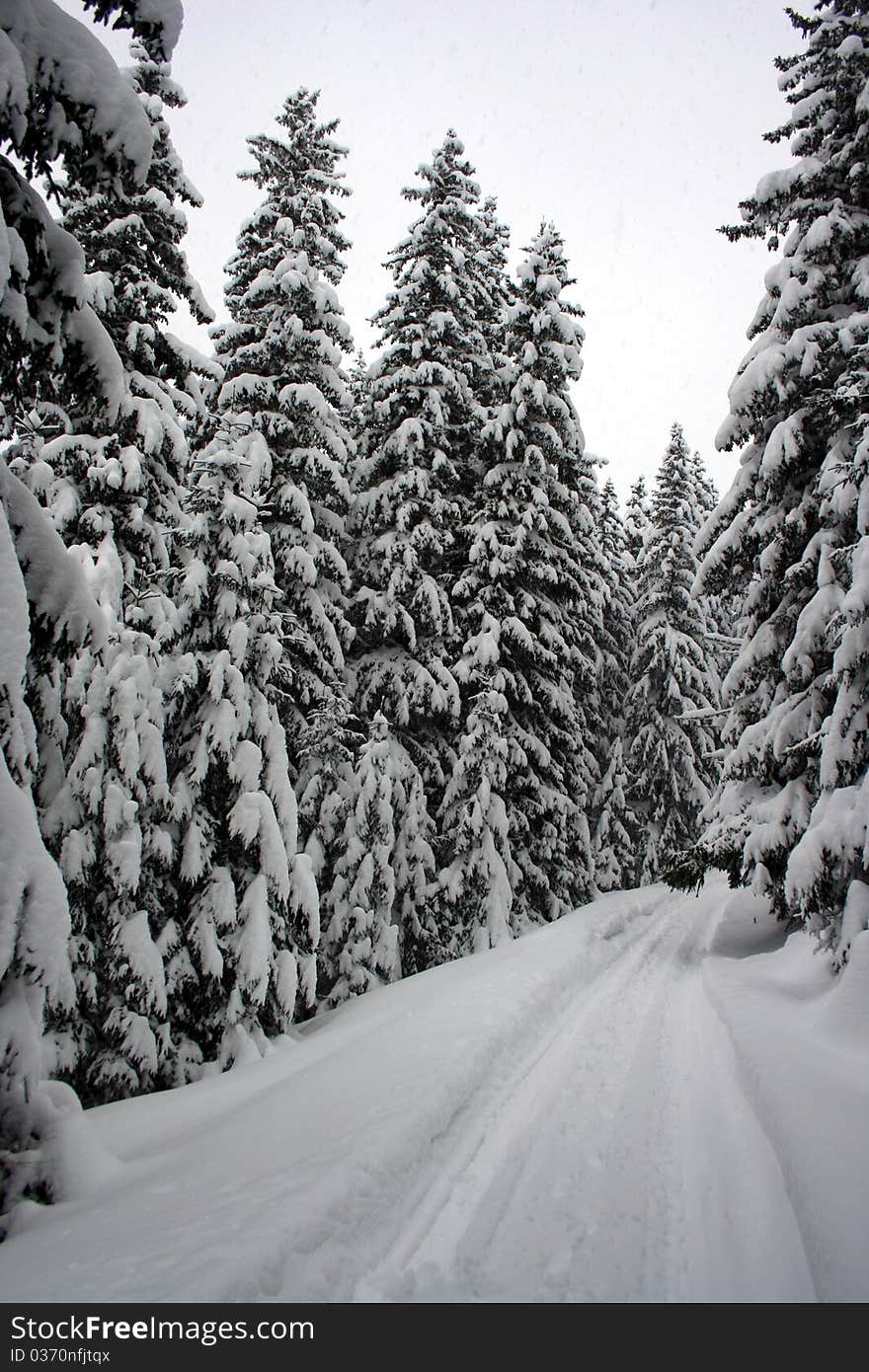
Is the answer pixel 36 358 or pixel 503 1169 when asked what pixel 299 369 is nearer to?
pixel 36 358

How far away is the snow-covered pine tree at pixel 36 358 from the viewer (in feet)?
12.1

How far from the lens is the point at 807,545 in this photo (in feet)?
35.0

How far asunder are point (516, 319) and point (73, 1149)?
1924 cm

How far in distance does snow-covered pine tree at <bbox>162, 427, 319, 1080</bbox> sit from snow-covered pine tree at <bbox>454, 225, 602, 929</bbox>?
662 cm

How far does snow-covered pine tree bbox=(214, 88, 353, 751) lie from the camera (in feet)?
46.5

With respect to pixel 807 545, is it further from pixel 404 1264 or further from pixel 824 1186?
pixel 404 1264

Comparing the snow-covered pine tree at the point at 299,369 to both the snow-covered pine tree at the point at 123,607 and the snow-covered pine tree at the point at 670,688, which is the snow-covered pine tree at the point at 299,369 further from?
the snow-covered pine tree at the point at 670,688

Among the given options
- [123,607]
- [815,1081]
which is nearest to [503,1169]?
[815,1081]

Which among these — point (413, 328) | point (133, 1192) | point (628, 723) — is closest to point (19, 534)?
point (133, 1192)

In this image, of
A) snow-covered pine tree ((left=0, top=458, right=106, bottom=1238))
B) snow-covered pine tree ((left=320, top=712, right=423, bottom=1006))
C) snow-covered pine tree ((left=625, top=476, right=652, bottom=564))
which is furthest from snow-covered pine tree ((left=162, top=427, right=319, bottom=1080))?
snow-covered pine tree ((left=625, top=476, right=652, bottom=564))

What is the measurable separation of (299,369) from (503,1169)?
14.9m

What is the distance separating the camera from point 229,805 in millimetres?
10086

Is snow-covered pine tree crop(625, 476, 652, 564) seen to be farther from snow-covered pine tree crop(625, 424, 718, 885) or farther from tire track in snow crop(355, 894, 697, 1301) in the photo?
tire track in snow crop(355, 894, 697, 1301)

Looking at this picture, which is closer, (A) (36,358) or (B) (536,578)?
(A) (36,358)
